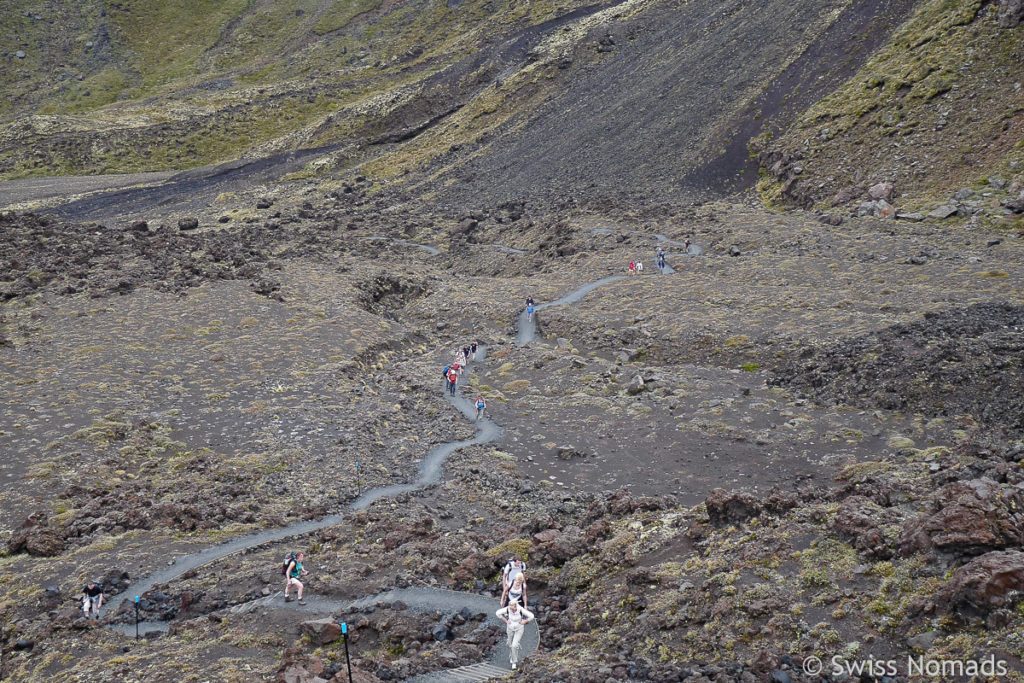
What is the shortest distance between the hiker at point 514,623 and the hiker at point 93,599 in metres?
11.8

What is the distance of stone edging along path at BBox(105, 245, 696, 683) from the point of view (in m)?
16.7

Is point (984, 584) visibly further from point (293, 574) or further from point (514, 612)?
point (293, 574)

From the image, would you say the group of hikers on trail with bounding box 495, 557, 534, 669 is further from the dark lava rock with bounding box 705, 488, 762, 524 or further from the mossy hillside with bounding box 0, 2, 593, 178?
the mossy hillside with bounding box 0, 2, 593, 178

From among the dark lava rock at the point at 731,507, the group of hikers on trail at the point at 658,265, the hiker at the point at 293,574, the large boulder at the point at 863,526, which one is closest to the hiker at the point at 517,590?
the dark lava rock at the point at 731,507

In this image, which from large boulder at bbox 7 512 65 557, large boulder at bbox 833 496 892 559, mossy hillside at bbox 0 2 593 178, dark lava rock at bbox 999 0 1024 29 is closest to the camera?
large boulder at bbox 833 496 892 559

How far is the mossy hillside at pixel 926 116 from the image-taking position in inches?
2175

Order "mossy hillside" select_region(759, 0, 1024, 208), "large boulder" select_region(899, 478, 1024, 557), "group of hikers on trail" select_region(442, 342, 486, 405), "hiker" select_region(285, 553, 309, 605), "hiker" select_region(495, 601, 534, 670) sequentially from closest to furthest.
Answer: "large boulder" select_region(899, 478, 1024, 557)
"hiker" select_region(495, 601, 534, 670)
"hiker" select_region(285, 553, 309, 605)
"group of hikers on trail" select_region(442, 342, 486, 405)
"mossy hillside" select_region(759, 0, 1024, 208)

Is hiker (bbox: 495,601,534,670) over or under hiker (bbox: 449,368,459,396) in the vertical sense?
over

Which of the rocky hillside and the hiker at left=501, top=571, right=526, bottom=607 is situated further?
the hiker at left=501, top=571, right=526, bottom=607

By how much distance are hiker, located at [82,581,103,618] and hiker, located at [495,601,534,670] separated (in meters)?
11.8

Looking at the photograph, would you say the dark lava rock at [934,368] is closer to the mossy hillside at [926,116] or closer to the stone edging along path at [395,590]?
the stone edging along path at [395,590]

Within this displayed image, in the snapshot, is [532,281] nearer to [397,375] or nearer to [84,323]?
[397,375]

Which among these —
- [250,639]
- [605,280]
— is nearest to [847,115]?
[605,280]

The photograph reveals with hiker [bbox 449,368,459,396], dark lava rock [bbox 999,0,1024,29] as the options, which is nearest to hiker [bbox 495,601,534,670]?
hiker [bbox 449,368,459,396]
